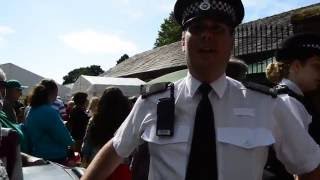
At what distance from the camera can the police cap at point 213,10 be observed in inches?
70.9

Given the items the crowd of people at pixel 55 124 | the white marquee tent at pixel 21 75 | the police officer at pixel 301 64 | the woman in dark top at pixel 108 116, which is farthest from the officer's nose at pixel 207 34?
the white marquee tent at pixel 21 75

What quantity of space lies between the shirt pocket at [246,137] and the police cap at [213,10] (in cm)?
42

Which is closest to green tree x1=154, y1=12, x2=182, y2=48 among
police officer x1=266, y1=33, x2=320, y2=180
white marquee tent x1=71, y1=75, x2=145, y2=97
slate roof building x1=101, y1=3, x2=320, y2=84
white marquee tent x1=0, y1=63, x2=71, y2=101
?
slate roof building x1=101, y1=3, x2=320, y2=84

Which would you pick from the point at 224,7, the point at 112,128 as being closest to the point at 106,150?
the point at 224,7

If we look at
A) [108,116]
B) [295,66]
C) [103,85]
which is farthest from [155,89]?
[103,85]

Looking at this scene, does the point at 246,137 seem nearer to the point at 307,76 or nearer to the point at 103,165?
the point at 103,165

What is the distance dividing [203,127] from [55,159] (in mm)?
3977

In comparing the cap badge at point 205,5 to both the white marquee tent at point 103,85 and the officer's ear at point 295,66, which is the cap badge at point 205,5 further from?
the white marquee tent at point 103,85

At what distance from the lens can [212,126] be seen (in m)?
1.74

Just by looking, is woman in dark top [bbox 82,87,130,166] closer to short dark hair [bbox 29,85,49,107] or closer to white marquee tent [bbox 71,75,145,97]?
short dark hair [bbox 29,85,49,107]

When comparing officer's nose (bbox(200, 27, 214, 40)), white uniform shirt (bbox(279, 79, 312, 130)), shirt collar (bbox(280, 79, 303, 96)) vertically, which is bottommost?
white uniform shirt (bbox(279, 79, 312, 130))

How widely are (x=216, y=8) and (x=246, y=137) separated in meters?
0.51

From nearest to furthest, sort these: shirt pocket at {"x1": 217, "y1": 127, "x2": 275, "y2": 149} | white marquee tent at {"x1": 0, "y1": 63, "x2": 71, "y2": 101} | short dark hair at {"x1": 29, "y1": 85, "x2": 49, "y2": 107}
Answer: shirt pocket at {"x1": 217, "y1": 127, "x2": 275, "y2": 149}
short dark hair at {"x1": 29, "y1": 85, "x2": 49, "y2": 107}
white marquee tent at {"x1": 0, "y1": 63, "x2": 71, "y2": 101}

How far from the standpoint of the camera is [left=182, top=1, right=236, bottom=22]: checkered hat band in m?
1.80
